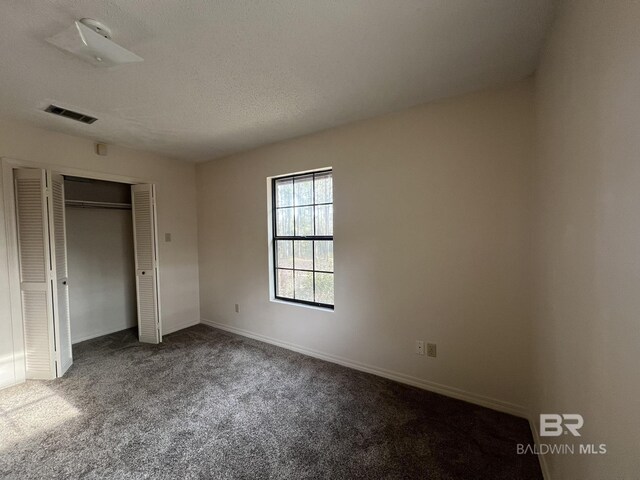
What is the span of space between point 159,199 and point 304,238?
217 cm

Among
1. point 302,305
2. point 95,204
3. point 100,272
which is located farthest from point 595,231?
point 100,272

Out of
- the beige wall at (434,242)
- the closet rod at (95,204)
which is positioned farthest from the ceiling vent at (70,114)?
the beige wall at (434,242)

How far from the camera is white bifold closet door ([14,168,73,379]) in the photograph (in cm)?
255

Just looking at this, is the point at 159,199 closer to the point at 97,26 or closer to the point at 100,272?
the point at 100,272

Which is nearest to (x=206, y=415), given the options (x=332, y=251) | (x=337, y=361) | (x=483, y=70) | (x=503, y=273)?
(x=337, y=361)

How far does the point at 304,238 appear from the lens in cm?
317

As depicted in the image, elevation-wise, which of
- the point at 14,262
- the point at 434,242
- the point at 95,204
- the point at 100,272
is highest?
the point at 95,204

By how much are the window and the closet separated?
160 cm

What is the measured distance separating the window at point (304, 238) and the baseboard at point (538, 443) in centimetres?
184

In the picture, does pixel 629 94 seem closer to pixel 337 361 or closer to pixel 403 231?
pixel 403 231

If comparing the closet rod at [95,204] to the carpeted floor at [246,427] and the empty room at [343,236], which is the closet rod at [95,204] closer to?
the empty room at [343,236]

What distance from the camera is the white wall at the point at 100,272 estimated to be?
139 inches

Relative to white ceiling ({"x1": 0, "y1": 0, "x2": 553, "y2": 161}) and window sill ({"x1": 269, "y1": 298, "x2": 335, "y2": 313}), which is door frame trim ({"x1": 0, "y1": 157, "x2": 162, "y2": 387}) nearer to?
white ceiling ({"x1": 0, "y1": 0, "x2": 553, "y2": 161})

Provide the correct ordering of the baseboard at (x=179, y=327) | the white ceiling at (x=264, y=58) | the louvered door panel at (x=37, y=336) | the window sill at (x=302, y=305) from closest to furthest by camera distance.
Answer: the white ceiling at (x=264, y=58) < the louvered door panel at (x=37, y=336) < the window sill at (x=302, y=305) < the baseboard at (x=179, y=327)
